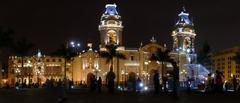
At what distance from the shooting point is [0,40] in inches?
3406

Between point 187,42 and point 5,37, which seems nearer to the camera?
point 5,37

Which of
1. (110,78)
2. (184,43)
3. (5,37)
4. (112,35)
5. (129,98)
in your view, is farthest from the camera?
(184,43)

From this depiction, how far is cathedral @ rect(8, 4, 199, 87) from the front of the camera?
124000mm

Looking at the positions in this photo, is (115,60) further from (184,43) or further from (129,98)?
(129,98)

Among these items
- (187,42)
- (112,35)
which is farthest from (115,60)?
(187,42)

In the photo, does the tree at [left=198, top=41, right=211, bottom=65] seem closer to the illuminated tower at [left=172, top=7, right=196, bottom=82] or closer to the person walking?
the illuminated tower at [left=172, top=7, right=196, bottom=82]

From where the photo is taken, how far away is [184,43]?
14262 cm

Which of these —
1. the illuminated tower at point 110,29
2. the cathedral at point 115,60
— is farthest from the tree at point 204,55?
the illuminated tower at point 110,29

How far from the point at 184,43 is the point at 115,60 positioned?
25.9m

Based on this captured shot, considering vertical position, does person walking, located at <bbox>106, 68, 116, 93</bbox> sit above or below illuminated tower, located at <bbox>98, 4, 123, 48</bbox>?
below

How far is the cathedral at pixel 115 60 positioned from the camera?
124 meters

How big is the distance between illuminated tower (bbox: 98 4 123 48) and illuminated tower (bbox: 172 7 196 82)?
18.8 m

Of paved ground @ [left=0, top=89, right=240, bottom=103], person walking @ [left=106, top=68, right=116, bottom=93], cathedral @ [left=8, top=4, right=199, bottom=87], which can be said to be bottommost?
paved ground @ [left=0, top=89, right=240, bottom=103]

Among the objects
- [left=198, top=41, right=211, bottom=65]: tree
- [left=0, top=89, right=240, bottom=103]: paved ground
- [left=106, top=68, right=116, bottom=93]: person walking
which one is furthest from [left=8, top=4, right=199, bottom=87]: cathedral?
[left=0, top=89, right=240, bottom=103]: paved ground
